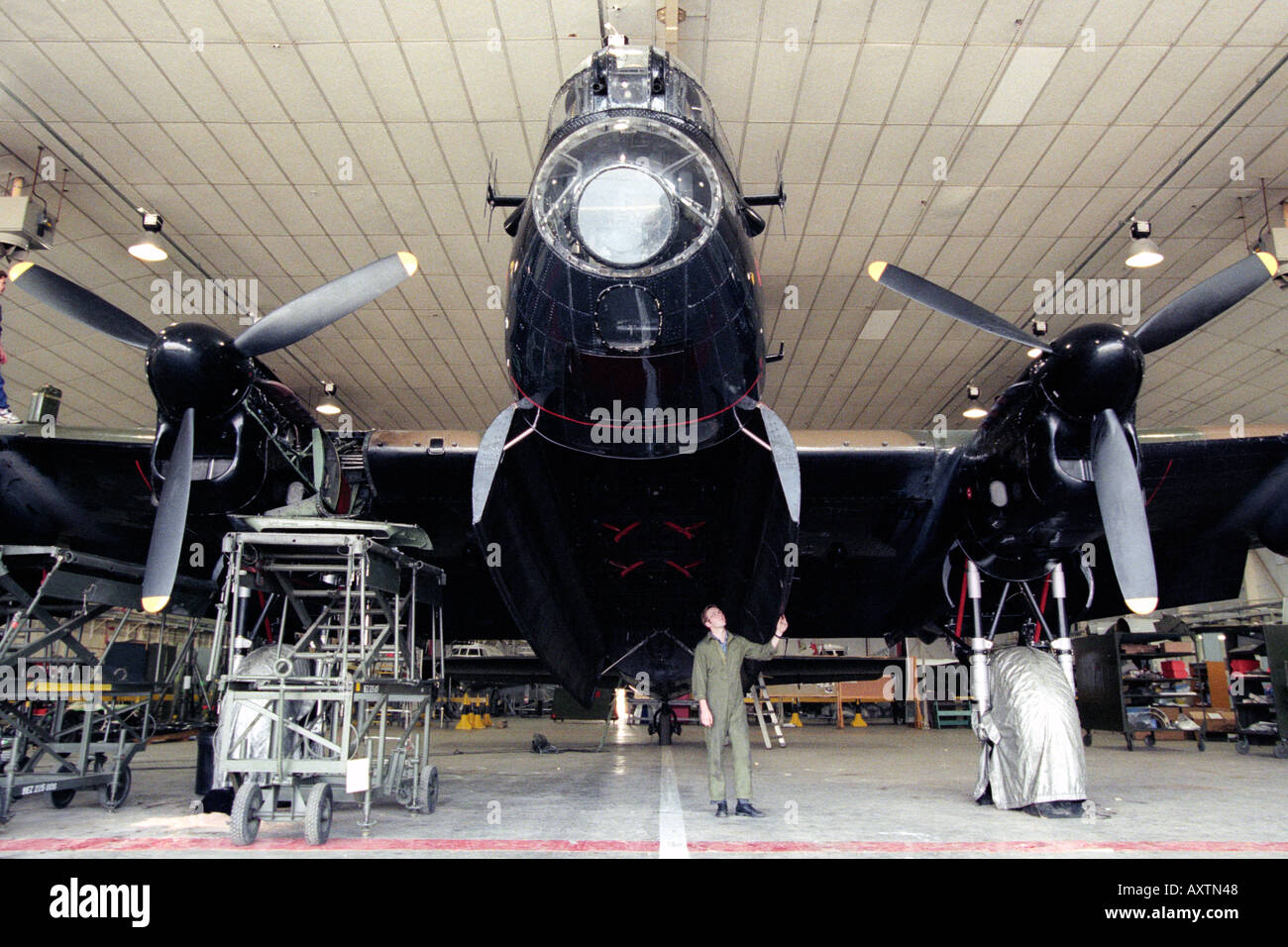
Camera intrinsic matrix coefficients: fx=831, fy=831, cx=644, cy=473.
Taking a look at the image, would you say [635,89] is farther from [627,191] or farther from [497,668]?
[497,668]

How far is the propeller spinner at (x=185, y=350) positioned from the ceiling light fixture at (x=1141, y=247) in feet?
36.6

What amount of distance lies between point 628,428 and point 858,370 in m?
14.2

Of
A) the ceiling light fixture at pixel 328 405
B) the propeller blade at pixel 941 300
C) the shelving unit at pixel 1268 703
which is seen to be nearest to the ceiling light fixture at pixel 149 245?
the ceiling light fixture at pixel 328 405

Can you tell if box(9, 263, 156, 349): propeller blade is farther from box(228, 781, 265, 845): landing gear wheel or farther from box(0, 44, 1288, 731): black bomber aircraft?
box(228, 781, 265, 845): landing gear wheel

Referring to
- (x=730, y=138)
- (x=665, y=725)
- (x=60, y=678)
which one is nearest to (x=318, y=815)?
(x=60, y=678)

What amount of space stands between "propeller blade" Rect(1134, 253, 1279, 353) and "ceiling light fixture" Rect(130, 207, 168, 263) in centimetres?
1299

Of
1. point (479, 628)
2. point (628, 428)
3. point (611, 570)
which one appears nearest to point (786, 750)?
point (479, 628)

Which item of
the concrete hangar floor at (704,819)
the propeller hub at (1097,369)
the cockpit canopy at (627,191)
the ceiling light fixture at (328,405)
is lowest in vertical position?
the concrete hangar floor at (704,819)

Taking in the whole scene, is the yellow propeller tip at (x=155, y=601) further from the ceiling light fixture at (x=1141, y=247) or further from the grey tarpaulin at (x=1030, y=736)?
the ceiling light fixture at (x=1141, y=247)

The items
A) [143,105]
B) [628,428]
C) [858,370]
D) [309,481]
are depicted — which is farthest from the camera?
[858,370]

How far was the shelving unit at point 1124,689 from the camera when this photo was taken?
51.3ft

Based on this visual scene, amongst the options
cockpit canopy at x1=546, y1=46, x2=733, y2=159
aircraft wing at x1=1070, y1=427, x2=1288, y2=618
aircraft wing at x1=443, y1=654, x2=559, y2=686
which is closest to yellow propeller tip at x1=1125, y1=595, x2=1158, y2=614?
aircraft wing at x1=1070, y1=427, x2=1288, y2=618

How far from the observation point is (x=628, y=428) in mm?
6012
